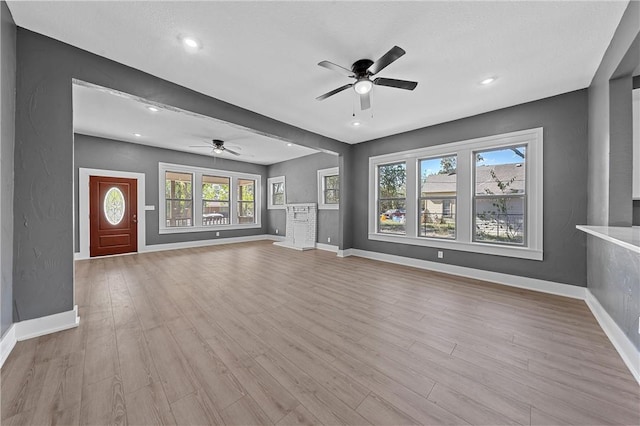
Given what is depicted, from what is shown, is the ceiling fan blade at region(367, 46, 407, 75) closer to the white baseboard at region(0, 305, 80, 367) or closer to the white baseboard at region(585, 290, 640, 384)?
the white baseboard at region(585, 290, 640, 384)

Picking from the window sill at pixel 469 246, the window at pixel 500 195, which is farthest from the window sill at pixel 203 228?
the window at pixel 500 195

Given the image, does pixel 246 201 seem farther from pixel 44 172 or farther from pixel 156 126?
pixel 44 172

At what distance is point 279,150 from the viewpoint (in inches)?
270

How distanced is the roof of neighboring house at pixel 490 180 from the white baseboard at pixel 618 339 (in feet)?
5.84

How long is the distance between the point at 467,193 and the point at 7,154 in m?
5.69

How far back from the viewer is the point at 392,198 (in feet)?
18.0

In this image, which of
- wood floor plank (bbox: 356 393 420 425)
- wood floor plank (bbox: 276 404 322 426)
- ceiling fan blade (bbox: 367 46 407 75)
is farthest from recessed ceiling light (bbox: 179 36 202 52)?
wood floor plank (bbox: 356 393 420 425)

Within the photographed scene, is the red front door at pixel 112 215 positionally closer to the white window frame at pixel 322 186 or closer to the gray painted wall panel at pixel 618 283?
the white window frame at pixel 322 186

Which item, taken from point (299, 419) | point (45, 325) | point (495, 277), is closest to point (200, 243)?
→ point (45, 325)

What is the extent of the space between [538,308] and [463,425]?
7.98ft

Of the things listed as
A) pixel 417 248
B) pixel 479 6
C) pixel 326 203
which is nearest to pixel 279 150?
pixel 326 203

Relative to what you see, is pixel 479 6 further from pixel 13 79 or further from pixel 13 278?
pixel 13 278

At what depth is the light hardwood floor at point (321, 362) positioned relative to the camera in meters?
1.40

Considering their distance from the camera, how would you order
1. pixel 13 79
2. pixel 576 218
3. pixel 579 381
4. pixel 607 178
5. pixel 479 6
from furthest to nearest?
pixel 576 218 < pixel 607 178 < pixel 13 79 < pixel 479 6 < pixel 579 381
